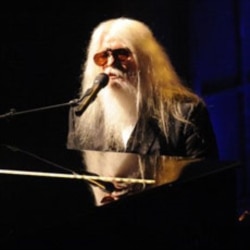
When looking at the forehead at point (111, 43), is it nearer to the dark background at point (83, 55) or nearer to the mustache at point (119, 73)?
the mustache at point (119, 73)

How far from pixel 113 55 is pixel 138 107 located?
216mm

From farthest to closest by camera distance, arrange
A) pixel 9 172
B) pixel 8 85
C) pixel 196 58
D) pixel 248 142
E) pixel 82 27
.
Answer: pixel 248 142 < pixel 196 58 < pixel 82 27 < pixel 8 85 < pixel 9 172

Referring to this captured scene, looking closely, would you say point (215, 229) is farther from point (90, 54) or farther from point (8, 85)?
point (8, 85)

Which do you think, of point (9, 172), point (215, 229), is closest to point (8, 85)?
point (9, 172)

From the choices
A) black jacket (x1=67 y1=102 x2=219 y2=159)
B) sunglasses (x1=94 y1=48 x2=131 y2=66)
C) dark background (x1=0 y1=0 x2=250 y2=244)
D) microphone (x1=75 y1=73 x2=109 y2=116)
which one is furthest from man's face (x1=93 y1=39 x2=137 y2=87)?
microphone (x1=75 y1=73 x2=109 y2=116)

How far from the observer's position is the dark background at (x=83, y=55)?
271 cm

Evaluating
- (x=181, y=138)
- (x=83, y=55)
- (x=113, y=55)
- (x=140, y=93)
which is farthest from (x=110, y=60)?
(x=83, y=55)

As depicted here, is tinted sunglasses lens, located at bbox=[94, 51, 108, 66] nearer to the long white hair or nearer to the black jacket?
the long white hair

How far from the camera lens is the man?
2.04m

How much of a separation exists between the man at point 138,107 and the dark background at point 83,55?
23cm

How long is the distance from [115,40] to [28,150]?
0.53 meters

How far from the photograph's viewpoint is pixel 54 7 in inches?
110

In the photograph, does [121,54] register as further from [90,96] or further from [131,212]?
[131,212]

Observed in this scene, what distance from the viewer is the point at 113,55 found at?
2119mm
